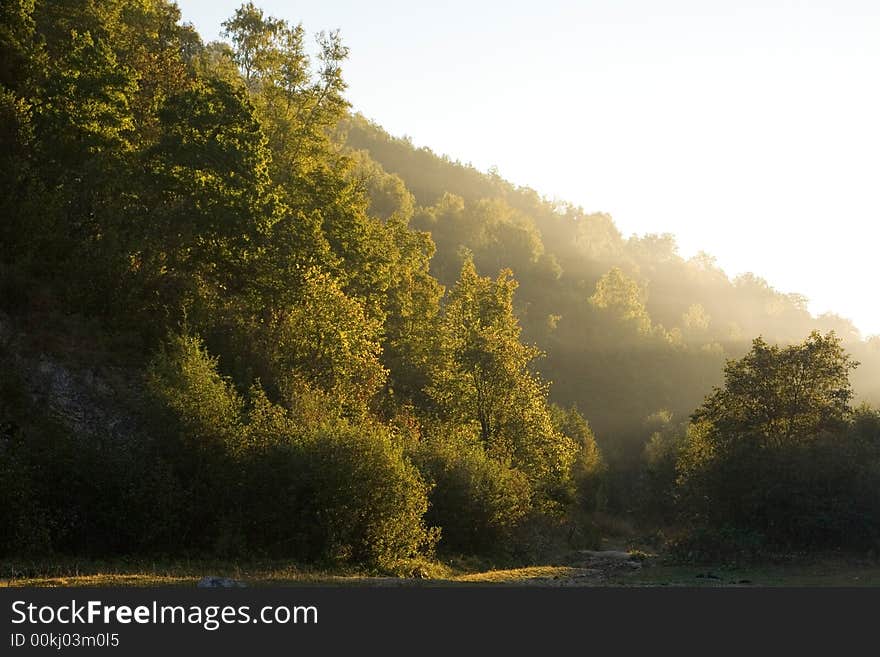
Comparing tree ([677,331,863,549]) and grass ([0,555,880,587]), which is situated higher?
tree ([677,331,863,549])

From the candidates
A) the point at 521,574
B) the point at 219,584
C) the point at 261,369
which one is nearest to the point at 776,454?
the point at 521,574

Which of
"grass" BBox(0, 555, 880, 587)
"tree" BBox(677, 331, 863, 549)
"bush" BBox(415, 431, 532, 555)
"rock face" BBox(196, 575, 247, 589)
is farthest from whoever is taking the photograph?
"tree" BBox(677, 331, 863, 549)

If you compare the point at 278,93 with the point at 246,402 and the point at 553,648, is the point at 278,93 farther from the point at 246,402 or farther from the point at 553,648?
the point at 553,648

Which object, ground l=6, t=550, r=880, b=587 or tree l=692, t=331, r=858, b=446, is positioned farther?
tree l=692, t=331, r=858, b=446

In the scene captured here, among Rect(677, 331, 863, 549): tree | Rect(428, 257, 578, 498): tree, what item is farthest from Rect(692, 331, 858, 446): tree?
Rect(428, 257, 578, 498): tree

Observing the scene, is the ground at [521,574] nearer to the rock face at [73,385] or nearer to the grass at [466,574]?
the grass at [466,574]

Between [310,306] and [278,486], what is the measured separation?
68.9 ft

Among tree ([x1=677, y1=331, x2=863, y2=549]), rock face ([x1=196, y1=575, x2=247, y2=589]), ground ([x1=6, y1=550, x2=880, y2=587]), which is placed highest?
tree ([x1=677, y1=331, x2=863, y2=549])

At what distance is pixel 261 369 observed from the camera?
5966 centimetres

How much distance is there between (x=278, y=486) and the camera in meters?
44.8

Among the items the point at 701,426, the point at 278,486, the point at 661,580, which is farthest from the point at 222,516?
the point at 701,426

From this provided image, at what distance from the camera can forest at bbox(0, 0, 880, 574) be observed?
43.4 meters

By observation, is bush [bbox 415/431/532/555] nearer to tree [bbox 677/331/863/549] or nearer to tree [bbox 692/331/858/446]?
tree [bbox 677/331/863/549]

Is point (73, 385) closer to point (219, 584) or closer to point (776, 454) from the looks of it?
point (219, 584)
